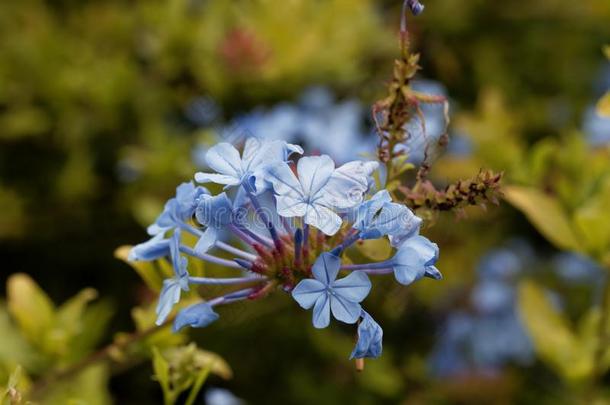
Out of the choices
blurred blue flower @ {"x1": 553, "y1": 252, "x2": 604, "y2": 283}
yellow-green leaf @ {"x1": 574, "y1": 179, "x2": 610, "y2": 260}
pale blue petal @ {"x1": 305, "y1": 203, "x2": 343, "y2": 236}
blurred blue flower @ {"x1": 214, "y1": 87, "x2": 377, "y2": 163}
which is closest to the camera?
pale blue petal @ {"x1": 305, "y1": 203, "x2": 343, "y2": 236}

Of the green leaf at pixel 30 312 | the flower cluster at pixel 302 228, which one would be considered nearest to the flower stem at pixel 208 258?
the flower cluster at pixel 302 228

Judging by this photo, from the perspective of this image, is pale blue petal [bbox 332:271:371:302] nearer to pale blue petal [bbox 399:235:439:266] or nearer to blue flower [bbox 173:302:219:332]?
pale blue petal [bbox 399:235:439:266]

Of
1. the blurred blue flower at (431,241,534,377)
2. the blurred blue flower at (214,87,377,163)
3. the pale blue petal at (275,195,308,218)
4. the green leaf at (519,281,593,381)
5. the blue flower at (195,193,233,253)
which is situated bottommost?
the blurred blue flower at (431,241,534,377)

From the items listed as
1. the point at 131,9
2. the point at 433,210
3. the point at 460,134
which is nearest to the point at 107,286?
the point at 131,9

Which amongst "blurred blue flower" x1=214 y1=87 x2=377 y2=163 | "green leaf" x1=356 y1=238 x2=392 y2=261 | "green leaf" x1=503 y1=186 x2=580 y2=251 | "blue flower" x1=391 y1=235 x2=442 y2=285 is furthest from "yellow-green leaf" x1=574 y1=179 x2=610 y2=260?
"blurred blue flower" x1=214 y1=87 x2=377 y2=163

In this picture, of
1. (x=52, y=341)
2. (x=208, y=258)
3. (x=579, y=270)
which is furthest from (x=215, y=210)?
(x=579, y=270)

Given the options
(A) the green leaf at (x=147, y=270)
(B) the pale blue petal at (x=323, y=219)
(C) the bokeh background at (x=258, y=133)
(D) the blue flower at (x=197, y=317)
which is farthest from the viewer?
(C) the bokeh background at (x=258, y=133)

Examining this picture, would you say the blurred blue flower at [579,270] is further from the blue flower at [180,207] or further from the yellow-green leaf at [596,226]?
the blue flower at [180,207]

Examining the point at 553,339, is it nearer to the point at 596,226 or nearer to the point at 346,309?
the point at 596,226

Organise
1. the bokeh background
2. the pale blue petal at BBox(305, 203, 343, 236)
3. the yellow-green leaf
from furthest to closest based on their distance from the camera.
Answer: the bokeh background → the yellow-green leaf → the pale blue petal at BBox(305, 203, 343, 236)
